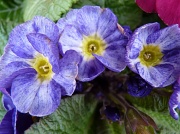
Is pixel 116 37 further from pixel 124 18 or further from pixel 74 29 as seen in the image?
pixel 124 18

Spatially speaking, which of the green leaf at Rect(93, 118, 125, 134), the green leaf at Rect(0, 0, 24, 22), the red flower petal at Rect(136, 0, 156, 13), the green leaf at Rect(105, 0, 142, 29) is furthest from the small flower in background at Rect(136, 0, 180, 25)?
the green leaf at Rect(0, 0, 24, 22)

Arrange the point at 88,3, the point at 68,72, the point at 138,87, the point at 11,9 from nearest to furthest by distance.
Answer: the point at 68,72 → the point at 138,87 → the point at 88,3 → the point at 11,9

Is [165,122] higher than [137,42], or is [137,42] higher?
[137,42]

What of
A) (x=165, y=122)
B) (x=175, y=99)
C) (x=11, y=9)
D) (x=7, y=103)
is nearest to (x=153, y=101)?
(x=165, y=122)

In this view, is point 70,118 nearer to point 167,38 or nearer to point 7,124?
point 7,124

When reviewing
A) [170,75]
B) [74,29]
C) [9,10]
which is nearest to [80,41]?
[74,29]

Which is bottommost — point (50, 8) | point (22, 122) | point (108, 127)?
point (108, 127)
